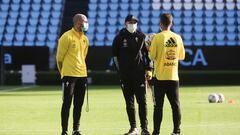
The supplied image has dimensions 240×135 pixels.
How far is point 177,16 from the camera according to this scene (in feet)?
129

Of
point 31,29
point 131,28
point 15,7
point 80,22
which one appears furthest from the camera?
point 15,7

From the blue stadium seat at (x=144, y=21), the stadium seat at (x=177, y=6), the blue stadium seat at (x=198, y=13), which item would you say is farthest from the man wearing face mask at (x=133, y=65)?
the stadium seat at (x=177, y=6)

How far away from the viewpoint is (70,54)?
462 inches

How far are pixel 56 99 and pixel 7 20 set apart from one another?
18.2 meters

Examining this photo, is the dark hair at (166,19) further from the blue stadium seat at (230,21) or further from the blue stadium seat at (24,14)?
the blue stadium seat at (24,14)

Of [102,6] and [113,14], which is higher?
[102,6]

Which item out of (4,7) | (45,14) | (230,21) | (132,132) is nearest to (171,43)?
(132,132)

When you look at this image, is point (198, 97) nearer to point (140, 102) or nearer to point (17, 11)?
point (140, 102)

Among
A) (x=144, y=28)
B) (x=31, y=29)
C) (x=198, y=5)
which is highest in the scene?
(x=198, y=5)

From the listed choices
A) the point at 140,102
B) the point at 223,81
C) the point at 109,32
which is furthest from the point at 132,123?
the point at 109,32

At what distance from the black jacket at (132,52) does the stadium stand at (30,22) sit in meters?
24.4

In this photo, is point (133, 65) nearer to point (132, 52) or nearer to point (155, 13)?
point (132, 52)

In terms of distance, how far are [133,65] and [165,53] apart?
1.08 metres

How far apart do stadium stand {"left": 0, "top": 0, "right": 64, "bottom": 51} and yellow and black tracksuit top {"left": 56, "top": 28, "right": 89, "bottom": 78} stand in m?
24.9
